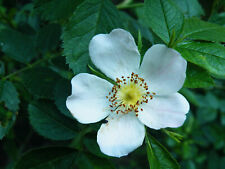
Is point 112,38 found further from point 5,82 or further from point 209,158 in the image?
point 209,158

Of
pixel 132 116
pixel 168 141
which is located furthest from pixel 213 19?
pixel 168 141

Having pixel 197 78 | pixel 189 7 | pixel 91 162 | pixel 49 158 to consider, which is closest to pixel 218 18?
pixel 189 7

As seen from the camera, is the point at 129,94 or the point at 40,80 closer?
the point at 129,94

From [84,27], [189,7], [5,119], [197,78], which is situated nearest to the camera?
[197,78]

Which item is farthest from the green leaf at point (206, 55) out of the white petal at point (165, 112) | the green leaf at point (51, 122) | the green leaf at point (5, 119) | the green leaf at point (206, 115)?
the green leaf at point (206, 115)

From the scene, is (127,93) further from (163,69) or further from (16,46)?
(16,46)

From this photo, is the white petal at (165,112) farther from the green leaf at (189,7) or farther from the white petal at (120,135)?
the green leaf at (189,7)
